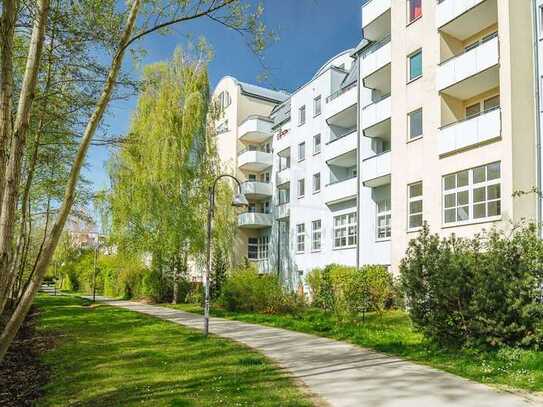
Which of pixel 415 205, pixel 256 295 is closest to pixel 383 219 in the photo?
pixel 415 205

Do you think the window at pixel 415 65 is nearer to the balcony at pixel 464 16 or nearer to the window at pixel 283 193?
the balcony at pixel 464 16

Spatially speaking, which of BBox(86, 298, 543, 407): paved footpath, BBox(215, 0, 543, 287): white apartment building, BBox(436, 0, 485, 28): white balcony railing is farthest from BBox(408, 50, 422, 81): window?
BBox(86, 298, 543, 407): paved footpath

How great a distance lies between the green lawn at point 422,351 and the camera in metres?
8.50

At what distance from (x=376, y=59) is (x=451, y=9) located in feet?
18.4

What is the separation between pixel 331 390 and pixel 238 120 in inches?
1470

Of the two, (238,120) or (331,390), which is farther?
(238,120)

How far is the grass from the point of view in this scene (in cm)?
758

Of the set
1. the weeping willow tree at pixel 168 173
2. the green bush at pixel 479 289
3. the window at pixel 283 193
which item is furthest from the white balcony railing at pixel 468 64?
the window at pixel 283 193

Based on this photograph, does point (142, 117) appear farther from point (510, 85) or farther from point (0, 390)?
point (0, 390)

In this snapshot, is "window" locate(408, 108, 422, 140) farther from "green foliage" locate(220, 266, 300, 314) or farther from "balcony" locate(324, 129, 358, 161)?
"green foliage" locate(220, 266, 300, 314)

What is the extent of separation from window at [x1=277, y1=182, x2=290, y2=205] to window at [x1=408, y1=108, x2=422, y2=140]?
17.0 m

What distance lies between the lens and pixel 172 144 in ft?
97.0

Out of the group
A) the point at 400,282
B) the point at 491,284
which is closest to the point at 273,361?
the point at 400,282

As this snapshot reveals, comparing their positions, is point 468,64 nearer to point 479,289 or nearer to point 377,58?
point 377,58
